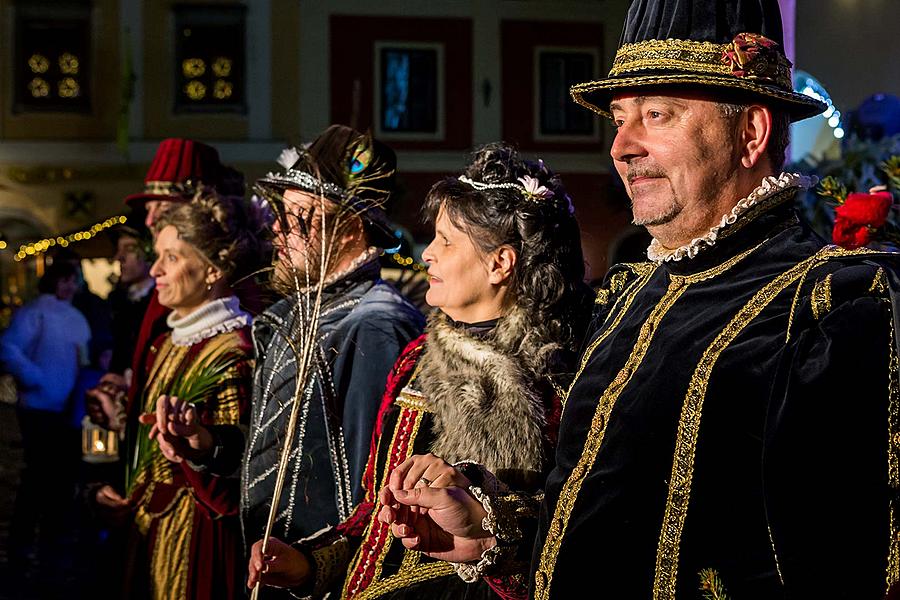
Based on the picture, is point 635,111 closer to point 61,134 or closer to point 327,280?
point 327,280

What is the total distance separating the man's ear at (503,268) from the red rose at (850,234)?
693 mm

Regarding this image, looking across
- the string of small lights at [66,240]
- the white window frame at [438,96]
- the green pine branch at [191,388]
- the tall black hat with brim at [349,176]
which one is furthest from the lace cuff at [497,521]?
the white window frame at [438,96]

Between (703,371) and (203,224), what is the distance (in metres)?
2.92

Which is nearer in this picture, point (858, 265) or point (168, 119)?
point (858, 265)

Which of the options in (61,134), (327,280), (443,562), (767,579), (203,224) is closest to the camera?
(767,579)

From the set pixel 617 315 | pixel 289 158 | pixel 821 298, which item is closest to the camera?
pixel 821 298

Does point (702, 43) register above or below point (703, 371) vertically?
above

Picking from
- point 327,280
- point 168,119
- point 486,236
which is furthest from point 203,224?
point 168,119

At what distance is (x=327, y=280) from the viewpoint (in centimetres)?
374

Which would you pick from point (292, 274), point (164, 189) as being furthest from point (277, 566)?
point (164, 189)

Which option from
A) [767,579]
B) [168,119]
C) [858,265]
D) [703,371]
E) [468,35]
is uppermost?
[468,35]

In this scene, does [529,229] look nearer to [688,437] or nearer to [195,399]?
[688,437]

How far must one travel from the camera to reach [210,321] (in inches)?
180

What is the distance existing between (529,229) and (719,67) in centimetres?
86
